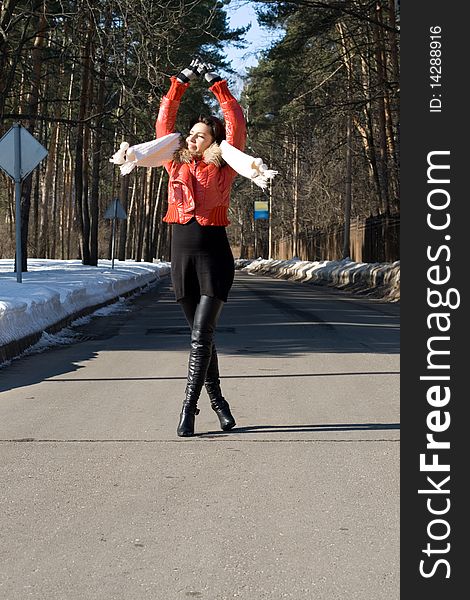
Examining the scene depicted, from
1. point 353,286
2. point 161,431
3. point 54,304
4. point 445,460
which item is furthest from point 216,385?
point 353,286

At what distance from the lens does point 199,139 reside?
6758 mm

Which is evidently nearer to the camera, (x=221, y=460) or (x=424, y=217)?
(x=424, y=217)

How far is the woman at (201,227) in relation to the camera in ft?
21.8

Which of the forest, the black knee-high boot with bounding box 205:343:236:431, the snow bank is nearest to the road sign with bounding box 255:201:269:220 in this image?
the forest

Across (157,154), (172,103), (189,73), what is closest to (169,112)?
(172,103)

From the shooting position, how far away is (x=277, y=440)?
22.1 ft

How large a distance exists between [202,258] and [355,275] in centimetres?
3180

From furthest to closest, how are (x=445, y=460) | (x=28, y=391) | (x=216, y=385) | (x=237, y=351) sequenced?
(x=237, y=351) → (x=28, y=391) → (x=216, y=385) → (x=445, y=460)

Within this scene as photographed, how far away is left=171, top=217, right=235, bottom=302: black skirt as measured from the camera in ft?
21.9

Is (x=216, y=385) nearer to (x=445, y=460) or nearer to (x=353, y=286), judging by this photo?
(x=445, y=460)

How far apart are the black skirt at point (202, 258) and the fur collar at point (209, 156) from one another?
1.26 ft

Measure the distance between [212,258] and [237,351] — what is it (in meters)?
6.14

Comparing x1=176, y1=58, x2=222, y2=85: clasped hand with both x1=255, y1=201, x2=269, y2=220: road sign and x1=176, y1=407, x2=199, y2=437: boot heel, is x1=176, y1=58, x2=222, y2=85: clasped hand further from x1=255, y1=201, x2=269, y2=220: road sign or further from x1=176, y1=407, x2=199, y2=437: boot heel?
x1=255, y1=201, x2=269, y2=220: road sign

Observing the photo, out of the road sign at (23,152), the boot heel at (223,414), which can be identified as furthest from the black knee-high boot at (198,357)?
the road sign at (23,152)
